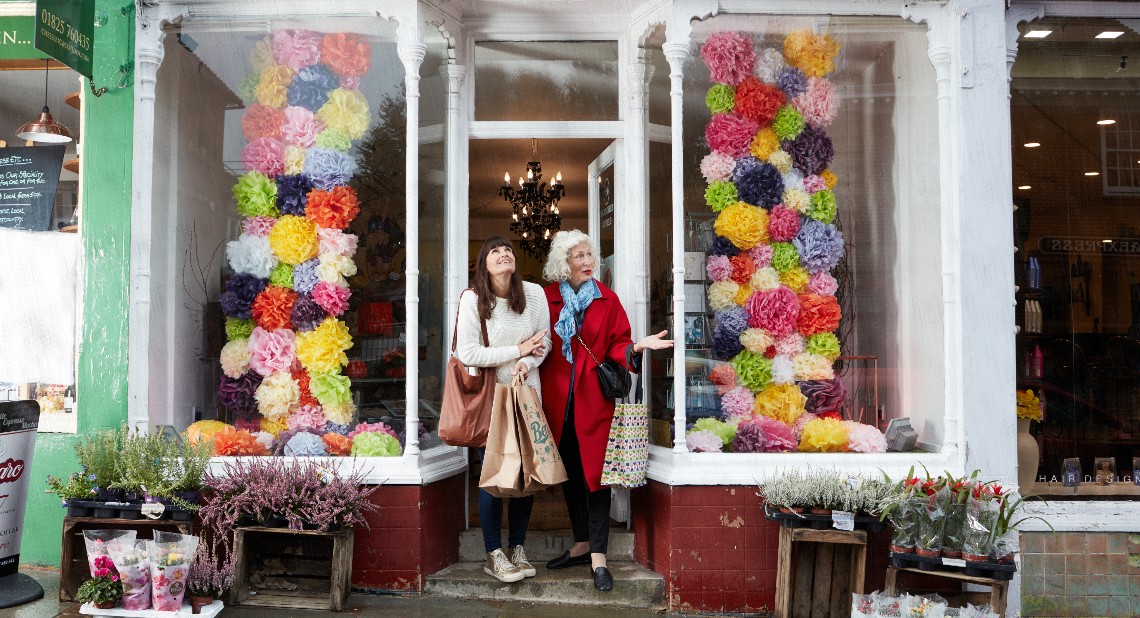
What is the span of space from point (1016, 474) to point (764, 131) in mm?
2554

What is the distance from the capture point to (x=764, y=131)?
5.60 m

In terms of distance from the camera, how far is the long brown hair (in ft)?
16.8

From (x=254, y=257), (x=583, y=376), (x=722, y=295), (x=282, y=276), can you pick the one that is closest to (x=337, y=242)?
(x=282, y=276)

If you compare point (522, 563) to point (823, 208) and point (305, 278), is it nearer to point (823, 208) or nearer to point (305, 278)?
point (305, 278)

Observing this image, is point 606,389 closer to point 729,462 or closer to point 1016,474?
point 729,462

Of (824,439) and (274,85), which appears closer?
(824,439)

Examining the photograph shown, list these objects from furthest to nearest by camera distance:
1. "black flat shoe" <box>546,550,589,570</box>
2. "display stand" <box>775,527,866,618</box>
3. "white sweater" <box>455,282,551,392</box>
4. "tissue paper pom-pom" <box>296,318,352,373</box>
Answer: "tissue paper pom-pom" <box>296,318,352,373</box> < "black flat shoe" <box>546,550,589,570</box> < "white sweater" <box>455,282,551,392</box> < "display stand" <box>775,527,866,618</box>

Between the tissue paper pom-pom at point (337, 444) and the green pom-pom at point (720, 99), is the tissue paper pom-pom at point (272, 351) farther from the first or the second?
the green pom-pom at point (720, 99)

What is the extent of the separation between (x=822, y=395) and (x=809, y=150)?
154 cm

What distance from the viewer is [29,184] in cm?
575

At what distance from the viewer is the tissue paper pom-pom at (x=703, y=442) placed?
5320mm

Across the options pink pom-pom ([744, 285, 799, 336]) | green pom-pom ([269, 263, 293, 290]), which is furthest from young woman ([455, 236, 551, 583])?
pink pom-pom ([744, 285, 799, 336])

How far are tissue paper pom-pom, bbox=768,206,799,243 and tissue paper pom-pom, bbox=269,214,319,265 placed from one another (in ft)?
9.34

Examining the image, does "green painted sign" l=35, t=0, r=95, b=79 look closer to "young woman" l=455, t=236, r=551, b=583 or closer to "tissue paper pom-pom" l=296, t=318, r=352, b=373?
"tissue paper pom-pom" l=296, t=318, r=352, b=373
